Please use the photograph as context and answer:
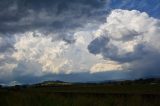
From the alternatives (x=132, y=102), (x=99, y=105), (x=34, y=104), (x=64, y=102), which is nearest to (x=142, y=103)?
(x=132, y=102)

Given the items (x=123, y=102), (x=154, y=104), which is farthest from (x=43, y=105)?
(x=154, y=104)

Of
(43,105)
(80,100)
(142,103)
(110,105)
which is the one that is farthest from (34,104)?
(142,103)

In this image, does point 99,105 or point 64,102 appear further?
point 64,102

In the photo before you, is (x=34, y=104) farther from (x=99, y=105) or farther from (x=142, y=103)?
(x=142, y=103)

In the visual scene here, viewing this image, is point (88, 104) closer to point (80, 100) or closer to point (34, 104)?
point (80, 100)

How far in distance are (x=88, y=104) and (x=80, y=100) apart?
1.35 m

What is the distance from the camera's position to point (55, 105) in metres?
22.2

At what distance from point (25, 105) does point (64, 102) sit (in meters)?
2.23

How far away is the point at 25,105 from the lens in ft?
72.7

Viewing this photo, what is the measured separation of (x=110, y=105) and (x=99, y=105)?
47.6 inches

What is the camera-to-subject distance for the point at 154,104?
2197 centimetres

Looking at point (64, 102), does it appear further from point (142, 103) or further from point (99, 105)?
point (142, 103)

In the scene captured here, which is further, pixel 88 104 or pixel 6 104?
pixel 6 104

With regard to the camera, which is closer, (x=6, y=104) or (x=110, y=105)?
(x=110, y=105)
